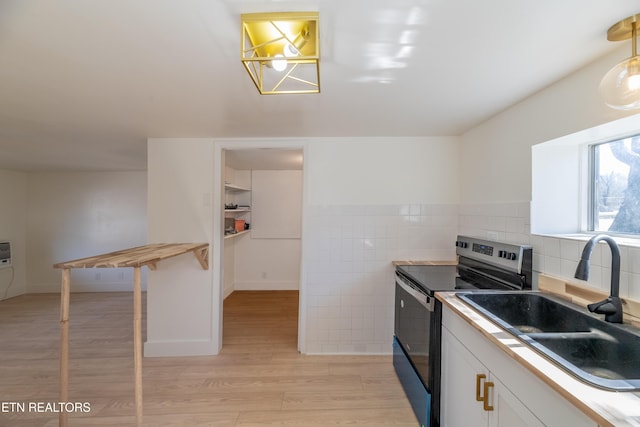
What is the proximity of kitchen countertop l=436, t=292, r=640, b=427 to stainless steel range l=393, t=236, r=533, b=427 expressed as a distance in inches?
25.3

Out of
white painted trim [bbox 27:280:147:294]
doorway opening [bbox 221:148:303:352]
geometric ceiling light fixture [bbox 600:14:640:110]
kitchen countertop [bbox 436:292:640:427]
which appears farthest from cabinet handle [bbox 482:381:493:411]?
white painted trim [bbox 27:280:147:294]

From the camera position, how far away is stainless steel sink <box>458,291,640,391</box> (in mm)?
870

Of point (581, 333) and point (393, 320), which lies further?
point (393, 320)

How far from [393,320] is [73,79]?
292 centimetres

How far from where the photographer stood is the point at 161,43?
112 cm

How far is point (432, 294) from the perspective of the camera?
63.3 inches

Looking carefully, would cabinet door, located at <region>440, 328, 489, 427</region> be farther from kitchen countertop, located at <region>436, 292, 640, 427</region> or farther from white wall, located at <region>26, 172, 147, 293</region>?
white wall, located at <region>26, 172, 147, 293</region>

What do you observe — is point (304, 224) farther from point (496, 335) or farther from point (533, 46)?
point (533, 46)

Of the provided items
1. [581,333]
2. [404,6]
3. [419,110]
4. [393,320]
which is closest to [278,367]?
[393,320]

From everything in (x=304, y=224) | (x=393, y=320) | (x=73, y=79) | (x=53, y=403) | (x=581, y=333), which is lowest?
(x=53, y=403)

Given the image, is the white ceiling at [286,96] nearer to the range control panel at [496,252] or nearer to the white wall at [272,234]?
the range control panel at [496,252]

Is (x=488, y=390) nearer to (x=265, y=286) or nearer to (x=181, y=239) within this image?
(x=181, y=239)

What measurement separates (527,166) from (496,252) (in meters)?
0.60

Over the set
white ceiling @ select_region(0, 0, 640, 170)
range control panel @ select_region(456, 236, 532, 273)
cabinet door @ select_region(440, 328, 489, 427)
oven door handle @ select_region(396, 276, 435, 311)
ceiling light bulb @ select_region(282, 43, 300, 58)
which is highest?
white ceiling @ select_region(0, 0, 640, 170)
